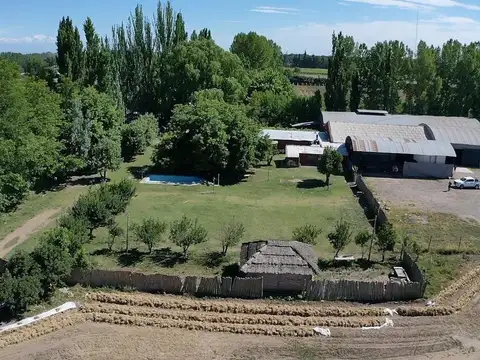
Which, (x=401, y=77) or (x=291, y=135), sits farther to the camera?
(x=401, y=77)

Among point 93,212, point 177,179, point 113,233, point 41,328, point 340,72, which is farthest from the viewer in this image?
point 340,72

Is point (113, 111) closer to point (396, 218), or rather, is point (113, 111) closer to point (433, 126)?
point (396, 218)

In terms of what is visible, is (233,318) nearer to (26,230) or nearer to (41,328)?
(41,328)

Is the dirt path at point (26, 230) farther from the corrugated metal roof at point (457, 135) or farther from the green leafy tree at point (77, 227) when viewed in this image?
the corrugated metal roof at point (457, 135)

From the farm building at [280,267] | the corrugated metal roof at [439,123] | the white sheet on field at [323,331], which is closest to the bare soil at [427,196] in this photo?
the corrugated metal roof at [439,123]

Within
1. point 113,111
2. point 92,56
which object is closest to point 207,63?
point 92,56

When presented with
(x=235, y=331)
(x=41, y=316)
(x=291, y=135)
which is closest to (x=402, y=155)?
(x=291, y=135)
